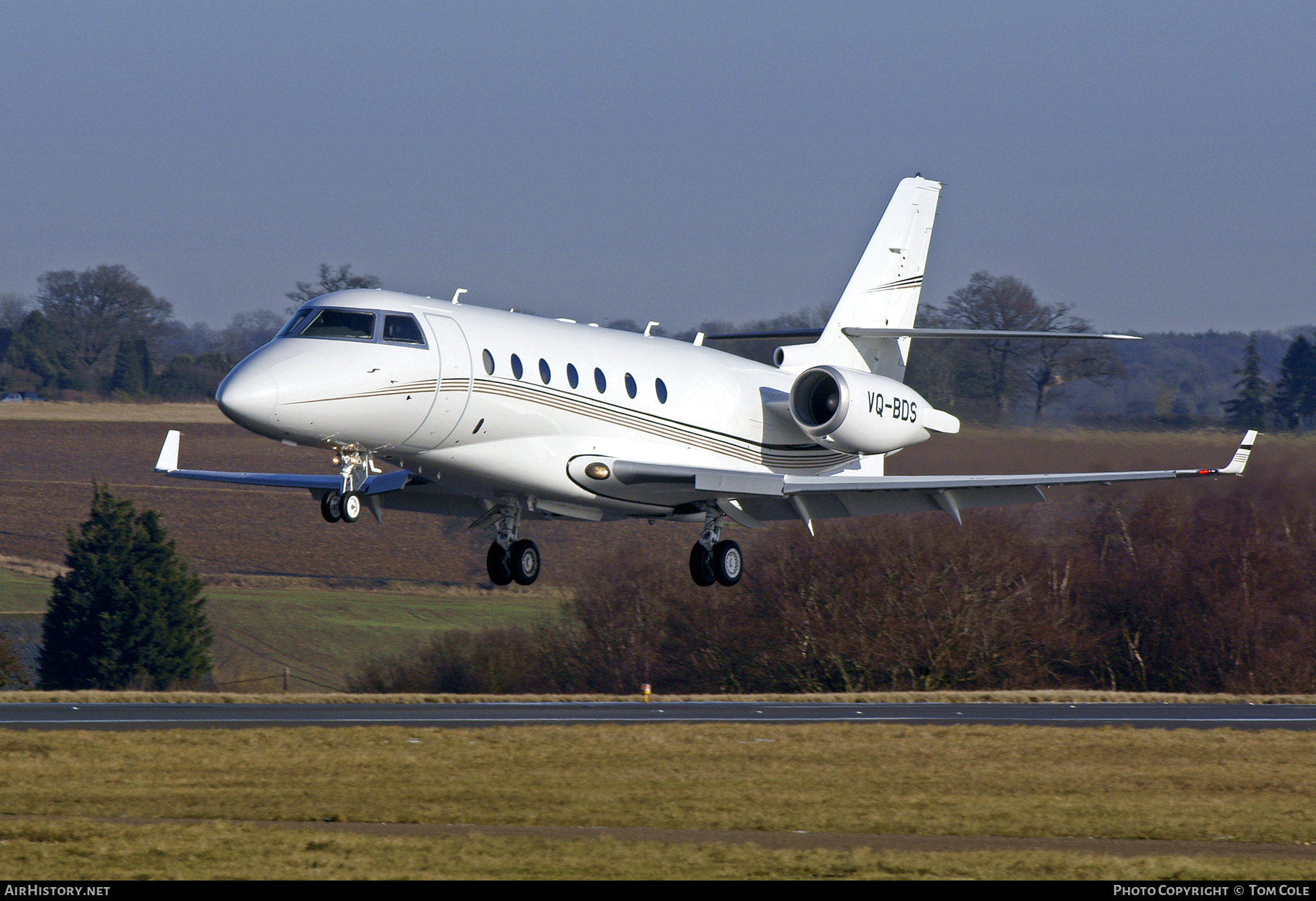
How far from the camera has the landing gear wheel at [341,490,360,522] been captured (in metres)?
17.8

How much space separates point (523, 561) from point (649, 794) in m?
3.87

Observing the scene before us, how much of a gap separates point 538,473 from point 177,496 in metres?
51.7

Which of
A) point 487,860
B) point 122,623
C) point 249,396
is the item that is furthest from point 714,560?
point 122,623

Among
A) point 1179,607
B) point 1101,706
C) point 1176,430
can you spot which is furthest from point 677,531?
point 1176,430

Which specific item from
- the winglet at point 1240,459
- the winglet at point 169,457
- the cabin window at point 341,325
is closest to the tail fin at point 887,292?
the winglet at point 1240,459

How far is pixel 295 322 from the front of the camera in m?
18.0

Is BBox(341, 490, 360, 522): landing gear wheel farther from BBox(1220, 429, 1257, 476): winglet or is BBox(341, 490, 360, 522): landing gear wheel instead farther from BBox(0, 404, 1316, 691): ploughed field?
BBox(0, 404, 1316, 691): ploughed field

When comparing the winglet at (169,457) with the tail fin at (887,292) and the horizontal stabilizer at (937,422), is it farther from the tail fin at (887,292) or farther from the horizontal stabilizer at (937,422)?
the horizontal stabilizer at (937,422)

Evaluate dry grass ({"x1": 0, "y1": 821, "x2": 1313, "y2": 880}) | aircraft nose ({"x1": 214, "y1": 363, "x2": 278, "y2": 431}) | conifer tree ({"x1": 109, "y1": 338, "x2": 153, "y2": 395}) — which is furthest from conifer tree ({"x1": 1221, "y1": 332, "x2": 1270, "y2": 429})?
conifer tree ({"x1": 109, "y1": 338, "x2": 153, "y2": 395})

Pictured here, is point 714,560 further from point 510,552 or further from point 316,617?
point 316,617

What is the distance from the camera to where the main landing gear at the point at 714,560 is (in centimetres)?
2300

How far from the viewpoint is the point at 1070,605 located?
59.7m
